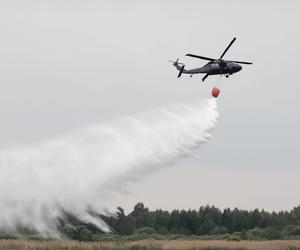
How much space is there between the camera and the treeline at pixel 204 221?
88.1m

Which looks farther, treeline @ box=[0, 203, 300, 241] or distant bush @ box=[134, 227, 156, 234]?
distant bush @ box=[134, 227, 156, 234]

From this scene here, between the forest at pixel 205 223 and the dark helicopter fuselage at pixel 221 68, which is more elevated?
the dark helicopter fuselage at pixel 221 68

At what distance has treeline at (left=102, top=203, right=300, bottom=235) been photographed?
289 feet

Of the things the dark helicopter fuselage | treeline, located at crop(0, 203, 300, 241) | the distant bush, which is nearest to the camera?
the dark helicopter fuselage

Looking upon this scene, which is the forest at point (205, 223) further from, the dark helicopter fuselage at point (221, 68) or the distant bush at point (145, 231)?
the dark helicopter fuselage at point (221, 68)

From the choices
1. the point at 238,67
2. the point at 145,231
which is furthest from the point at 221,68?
the point at 145,231

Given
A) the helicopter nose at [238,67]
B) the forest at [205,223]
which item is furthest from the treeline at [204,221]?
the helicopter nose at [238,67]

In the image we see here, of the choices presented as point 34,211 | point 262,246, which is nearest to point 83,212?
point 34,211

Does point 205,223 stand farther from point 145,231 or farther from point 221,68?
point 221,68

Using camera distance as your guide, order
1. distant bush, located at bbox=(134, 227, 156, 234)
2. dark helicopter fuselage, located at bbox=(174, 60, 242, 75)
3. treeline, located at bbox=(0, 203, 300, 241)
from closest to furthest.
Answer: dark helicopter fuselage, located at bbox=(174, 60, 242, 75) → treeline, located at bbox=(0, 203, 300, 241) → distant bush, located at bbox=(134, 227, 156, 234)

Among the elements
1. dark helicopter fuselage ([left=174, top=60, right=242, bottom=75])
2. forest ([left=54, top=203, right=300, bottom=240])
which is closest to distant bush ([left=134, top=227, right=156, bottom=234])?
forest ([left=54, top=203, right=300, bottom=240])

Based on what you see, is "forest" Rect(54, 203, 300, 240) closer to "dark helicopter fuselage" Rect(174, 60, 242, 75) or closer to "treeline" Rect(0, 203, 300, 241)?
"treeline" Rect(0, 203, 300, 241)

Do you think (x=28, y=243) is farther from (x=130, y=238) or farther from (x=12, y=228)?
(x=130, y=238)

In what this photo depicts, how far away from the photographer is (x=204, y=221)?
93062mm
